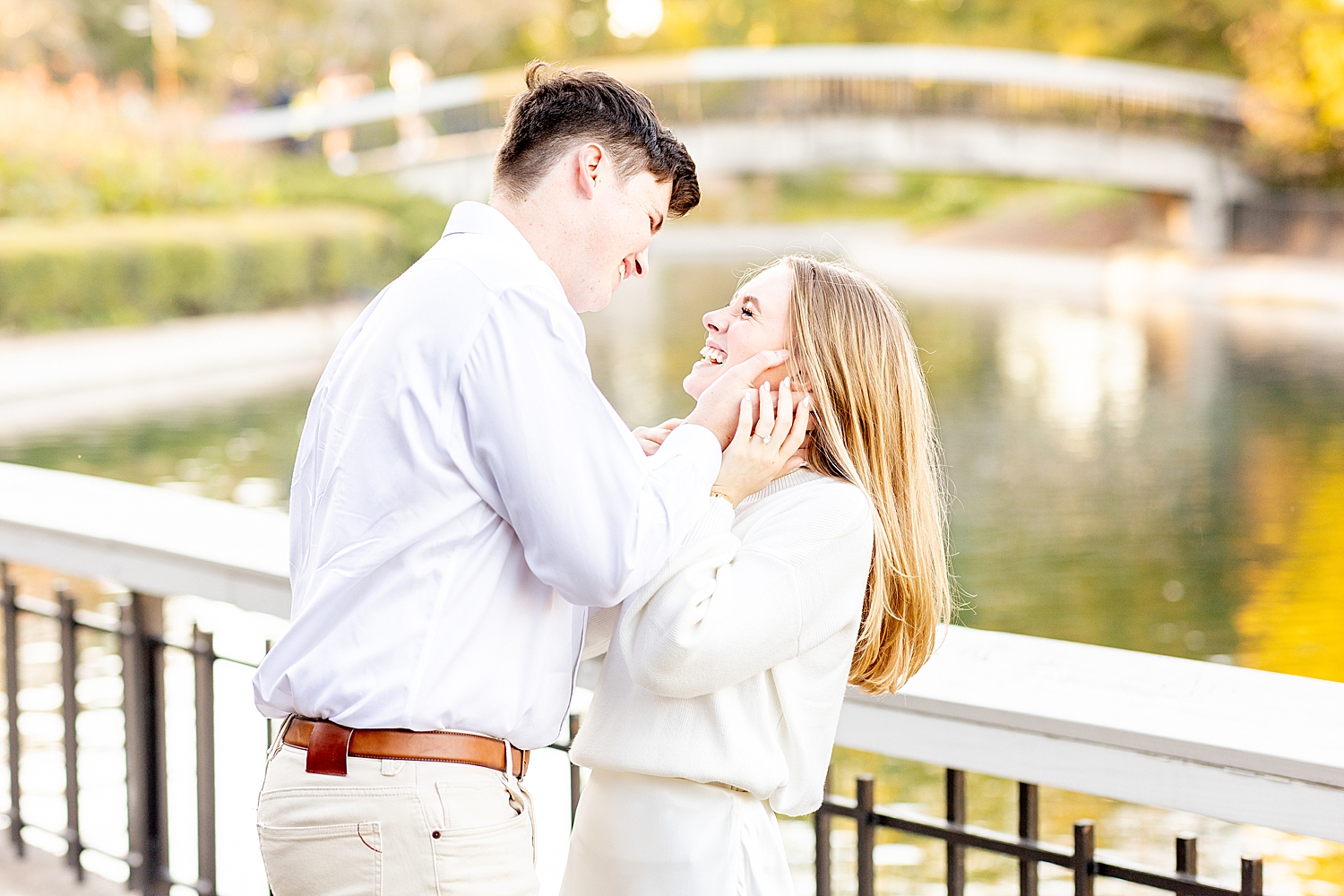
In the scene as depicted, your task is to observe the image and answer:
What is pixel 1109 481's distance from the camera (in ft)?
34.8

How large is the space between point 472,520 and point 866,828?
2.78ft

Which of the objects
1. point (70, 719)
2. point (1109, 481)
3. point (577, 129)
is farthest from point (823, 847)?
point (1109, 481)

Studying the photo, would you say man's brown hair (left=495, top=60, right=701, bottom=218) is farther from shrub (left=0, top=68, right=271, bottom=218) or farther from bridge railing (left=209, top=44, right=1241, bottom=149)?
bridge railing (left=209, top=44, right=1241, bottom=149)

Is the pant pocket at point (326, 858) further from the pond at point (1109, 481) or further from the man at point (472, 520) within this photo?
the pond at point (1109, 481)

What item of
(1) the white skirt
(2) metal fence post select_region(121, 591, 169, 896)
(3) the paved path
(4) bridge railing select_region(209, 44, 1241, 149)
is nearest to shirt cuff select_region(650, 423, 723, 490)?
(1) the white skirt

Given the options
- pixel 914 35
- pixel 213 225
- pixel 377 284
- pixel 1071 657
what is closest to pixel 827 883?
pixel 1071 657

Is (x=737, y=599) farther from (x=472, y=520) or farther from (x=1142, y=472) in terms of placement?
(x=1142, y=472)

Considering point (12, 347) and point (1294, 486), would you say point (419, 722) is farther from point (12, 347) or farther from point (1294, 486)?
point (12, 347)

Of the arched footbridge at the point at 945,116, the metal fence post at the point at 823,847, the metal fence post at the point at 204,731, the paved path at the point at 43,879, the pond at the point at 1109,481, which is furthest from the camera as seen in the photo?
the arched footbridge at the point at 945,116

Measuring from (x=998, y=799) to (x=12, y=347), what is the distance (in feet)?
40.7

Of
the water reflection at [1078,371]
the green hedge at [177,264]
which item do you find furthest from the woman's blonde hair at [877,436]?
the green hedge at [177,264]

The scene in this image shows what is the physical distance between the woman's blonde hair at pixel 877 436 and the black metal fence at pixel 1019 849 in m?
0.24

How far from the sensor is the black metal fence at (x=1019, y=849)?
1.90 m

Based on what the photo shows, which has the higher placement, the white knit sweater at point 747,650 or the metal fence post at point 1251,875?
the white knit sweater at point 747,650
